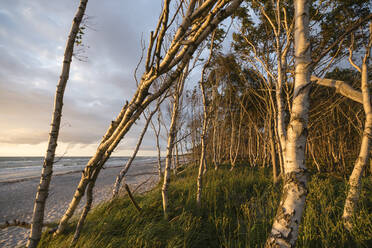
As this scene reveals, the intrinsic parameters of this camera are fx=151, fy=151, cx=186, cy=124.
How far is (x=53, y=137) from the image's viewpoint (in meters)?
2.46

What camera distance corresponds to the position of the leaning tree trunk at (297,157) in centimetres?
143

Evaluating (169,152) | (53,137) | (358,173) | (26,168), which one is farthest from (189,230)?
(26,168)

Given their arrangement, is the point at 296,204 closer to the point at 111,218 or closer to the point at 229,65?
the point at 111,218

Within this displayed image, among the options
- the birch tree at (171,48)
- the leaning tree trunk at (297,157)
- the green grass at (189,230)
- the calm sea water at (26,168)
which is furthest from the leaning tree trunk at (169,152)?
the calm sea water at (26,168)

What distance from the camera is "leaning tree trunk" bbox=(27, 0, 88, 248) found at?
2334 mm

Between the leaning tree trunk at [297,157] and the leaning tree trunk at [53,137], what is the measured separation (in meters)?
3.09

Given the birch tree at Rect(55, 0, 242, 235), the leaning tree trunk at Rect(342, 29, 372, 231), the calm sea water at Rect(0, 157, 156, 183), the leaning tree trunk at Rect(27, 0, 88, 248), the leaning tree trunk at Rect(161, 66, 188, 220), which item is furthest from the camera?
the calm sea water at Rect(0, 157, 156, 183)

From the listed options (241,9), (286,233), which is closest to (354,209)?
(286,233)

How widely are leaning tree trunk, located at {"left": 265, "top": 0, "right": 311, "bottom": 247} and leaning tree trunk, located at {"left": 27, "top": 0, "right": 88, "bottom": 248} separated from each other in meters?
3.09

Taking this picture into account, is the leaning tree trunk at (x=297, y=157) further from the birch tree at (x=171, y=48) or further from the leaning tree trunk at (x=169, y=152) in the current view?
the leaning tree trunk at (x=169, y=152)

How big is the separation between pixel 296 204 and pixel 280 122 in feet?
A: 11.2

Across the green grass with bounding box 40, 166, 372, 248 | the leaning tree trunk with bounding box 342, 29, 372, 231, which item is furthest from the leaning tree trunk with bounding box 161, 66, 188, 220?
the leaning tree trunk with bounding box 342, 29, 372, 231

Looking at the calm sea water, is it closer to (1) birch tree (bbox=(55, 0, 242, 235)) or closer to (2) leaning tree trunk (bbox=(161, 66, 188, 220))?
(2) leaning tree trunk (bbox=(161, 66, 188, 220))

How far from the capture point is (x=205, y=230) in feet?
10.0
